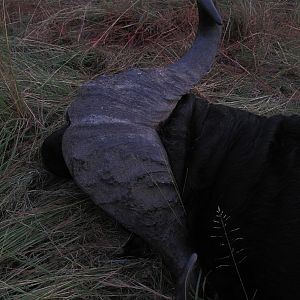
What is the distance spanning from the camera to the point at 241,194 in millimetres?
1942

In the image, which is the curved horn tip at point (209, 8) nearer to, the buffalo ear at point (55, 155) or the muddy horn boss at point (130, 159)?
the muddy horn boss at point (130, 159)

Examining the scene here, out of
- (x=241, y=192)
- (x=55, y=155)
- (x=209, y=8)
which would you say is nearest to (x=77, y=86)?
(x=55, y=155)

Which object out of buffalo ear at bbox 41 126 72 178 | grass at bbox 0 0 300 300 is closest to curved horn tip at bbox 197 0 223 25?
buffalo ear at bbox 41 126 72 178

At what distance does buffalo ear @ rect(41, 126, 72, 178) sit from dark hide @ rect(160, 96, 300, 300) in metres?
0.40

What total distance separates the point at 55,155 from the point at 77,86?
93 centimetres

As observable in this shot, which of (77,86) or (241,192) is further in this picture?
(77,86)

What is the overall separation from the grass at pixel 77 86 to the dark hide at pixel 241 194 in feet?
0.84

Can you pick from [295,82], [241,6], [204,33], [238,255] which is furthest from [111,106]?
[241,6]

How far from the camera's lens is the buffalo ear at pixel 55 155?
228 cm

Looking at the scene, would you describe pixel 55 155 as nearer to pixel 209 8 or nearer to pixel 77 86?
pixel 209 8

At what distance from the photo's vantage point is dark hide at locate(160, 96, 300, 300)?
1848 mm

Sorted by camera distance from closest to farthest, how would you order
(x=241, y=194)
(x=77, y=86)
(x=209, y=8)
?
(x=241, y=194)
(x=209, y=8)
(x=77, y=86)

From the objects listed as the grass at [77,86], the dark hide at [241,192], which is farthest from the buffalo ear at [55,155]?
the dark hide at [241,192]

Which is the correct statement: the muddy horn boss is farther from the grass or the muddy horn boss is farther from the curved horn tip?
the curved horn tip
